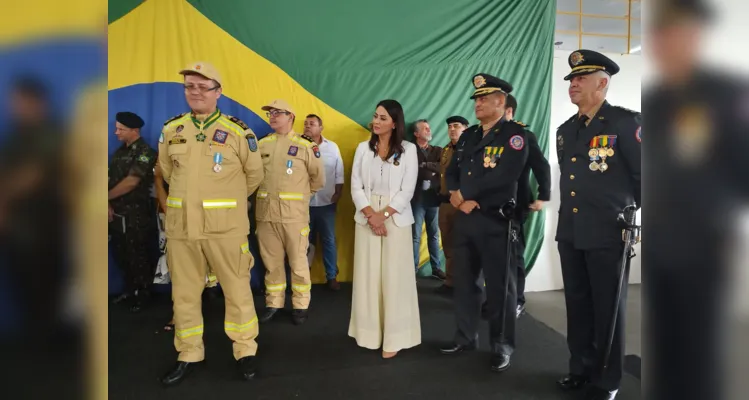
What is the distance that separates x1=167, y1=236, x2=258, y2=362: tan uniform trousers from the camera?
215 centimetres

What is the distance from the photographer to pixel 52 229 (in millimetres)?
265

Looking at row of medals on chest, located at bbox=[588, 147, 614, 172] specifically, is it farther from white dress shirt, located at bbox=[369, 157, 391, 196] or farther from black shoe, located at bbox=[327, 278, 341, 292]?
black shoe, located at bbox=[327, 278, 341, 292]

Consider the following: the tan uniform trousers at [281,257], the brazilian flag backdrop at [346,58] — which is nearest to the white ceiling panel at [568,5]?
the brazilian flag backdrop at [346,58]

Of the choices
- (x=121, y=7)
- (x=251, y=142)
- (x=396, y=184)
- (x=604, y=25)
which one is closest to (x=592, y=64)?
(x=396, y=184)

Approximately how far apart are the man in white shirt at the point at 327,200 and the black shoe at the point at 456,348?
152 centimetres

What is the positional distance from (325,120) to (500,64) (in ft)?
5.56

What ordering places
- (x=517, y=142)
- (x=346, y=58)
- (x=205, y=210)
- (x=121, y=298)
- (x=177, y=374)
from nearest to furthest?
(x=205, y=210), (x=177, y=374), (x=517, y=142), (x=121, y=298), (x=346, y=58)

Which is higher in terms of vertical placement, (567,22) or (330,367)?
(567,22)

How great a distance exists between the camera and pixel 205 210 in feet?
6.84

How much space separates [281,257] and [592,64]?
7.67 feet

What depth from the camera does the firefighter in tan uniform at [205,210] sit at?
2.09 m

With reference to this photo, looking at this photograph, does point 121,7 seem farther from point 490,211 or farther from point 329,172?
point 490,211

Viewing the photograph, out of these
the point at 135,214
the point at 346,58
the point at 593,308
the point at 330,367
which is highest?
the point at 346,58

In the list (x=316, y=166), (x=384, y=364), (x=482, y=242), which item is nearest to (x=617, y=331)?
(x=482, y=242)
